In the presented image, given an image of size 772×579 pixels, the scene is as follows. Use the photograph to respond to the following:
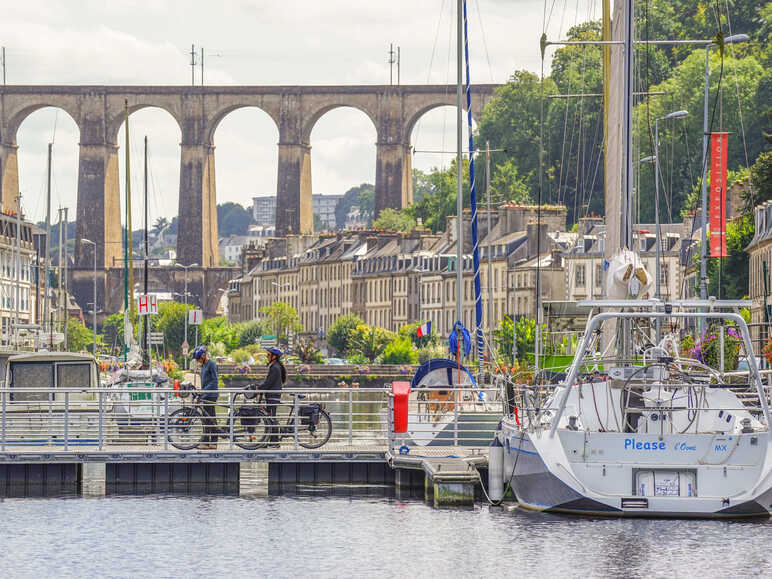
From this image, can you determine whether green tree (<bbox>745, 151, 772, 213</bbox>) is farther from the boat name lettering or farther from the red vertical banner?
the boat name lettering

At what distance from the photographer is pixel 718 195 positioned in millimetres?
46594

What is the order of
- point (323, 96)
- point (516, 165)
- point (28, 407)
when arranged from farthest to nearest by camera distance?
1. point (323, 96)
2. point (516, 165)
3. point (28, 407)

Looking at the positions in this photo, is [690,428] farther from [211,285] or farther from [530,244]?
[211,285]

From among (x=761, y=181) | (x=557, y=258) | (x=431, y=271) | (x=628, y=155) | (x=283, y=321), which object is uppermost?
(x=761, y=181)

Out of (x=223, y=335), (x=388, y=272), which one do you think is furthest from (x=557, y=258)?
(x=223, y=335)

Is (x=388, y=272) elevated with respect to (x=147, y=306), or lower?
elevated

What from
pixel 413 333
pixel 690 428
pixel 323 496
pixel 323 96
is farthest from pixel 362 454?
pixel 323 96

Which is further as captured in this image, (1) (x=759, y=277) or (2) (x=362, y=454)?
(1) (x=759, y=277)

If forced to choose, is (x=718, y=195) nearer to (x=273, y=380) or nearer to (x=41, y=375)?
(x=41, y=375)

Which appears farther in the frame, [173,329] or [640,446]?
[173,329]

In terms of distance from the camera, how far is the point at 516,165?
433ft

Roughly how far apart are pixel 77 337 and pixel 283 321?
16.0m

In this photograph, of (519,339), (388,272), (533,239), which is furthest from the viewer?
(388,272)

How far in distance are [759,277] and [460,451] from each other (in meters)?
36.1
